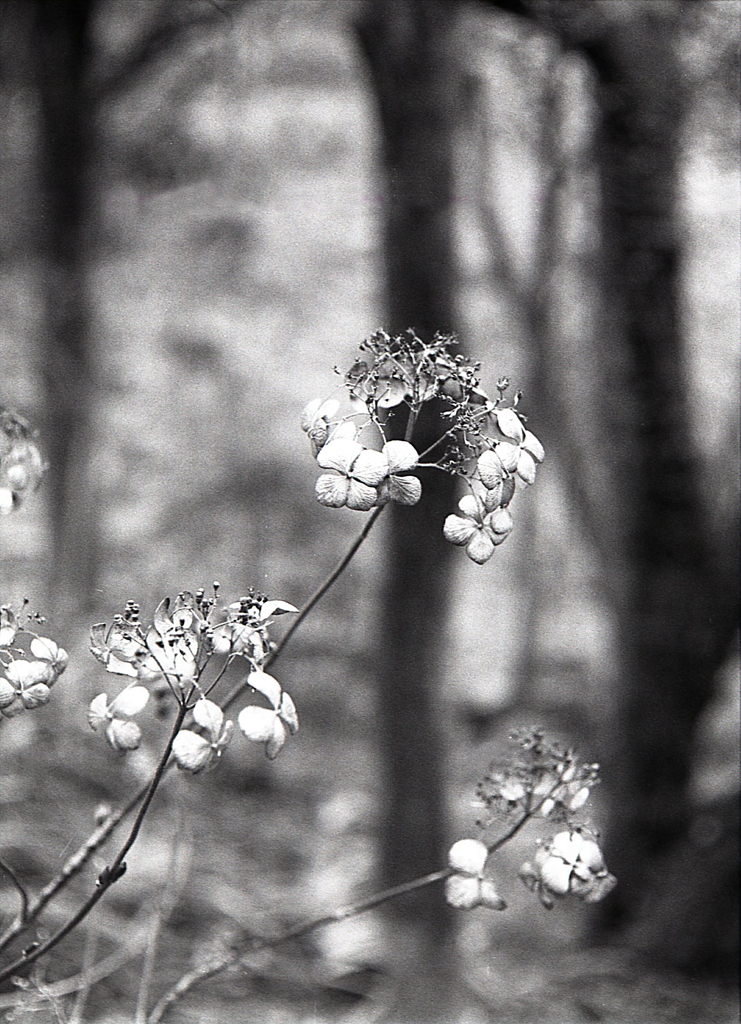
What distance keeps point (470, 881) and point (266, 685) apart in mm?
214

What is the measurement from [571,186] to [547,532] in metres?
1.22

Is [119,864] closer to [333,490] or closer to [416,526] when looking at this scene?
[333,490]

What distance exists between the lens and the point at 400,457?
508 mm

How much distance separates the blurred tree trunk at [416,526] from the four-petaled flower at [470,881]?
104 centimetres

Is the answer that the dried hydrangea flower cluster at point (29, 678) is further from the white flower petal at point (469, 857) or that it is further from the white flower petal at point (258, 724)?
the white flower petal at point (469, 857)

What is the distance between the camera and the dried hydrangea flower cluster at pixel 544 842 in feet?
1.94

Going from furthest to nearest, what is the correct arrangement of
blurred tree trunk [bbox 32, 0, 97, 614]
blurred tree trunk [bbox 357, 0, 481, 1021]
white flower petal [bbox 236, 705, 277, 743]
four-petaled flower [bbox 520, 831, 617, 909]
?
blurred tree trunk [bbox 32, 0, 97, 614] < blurred tree trunk [bbox 357, 0, 481, 1021] < four-petaled flower [bbox 520, 831, 617, 909] < white flower petal [bbox 236, 705, 277, 743]

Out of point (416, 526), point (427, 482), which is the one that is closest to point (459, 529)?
point (427, 482)

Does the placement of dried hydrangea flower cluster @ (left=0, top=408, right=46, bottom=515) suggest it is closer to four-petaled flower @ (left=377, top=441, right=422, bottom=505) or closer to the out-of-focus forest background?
four-petaled flower @ (left=377, top=441, right=422, bottom=505)

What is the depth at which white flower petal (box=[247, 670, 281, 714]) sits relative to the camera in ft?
1.60

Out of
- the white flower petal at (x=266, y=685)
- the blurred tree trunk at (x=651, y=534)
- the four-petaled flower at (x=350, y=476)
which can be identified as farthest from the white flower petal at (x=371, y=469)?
the blurred tree trunk at (x=651, y=534)

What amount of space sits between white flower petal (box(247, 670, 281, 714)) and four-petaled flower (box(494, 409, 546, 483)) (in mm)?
158

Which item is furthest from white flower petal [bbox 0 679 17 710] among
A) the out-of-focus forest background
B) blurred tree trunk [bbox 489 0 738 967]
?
blurred tree trunk [bbox 489 0 738 967]

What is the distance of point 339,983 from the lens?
69.8 inches
